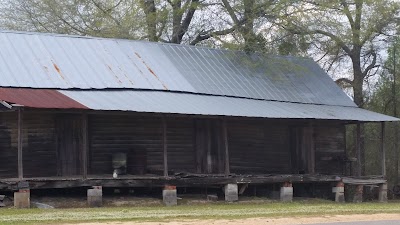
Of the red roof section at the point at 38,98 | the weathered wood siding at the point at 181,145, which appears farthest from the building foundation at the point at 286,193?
the red roof section at the point at 38,98

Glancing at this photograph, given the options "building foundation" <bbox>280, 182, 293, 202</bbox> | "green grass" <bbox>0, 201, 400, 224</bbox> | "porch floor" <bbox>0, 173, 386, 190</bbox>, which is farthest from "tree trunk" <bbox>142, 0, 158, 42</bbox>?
"green grass" <bbox>0, 201, 400, 224</bbox>

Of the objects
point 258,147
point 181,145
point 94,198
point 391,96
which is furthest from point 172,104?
point 391,96

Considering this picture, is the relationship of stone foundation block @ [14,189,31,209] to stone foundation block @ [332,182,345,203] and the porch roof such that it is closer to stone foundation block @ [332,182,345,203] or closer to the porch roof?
the porch roof

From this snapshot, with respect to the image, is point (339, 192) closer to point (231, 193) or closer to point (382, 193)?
point (382, 193)

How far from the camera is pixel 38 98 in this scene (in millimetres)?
25281

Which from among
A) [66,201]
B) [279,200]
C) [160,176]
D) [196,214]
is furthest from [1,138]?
[279,200]

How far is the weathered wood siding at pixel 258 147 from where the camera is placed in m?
32.3

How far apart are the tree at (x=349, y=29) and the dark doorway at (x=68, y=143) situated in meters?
11.5

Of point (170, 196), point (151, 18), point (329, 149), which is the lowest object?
point (170, 196)

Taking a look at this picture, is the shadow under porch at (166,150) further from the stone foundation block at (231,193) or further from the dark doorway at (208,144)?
the stone foundation block at (231,193)

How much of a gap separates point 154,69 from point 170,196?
5.70m

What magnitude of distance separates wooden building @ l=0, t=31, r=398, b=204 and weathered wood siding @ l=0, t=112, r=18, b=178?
3 cm

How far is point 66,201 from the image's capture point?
2584cm

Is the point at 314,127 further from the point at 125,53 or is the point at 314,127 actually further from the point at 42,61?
the point at 42,61
